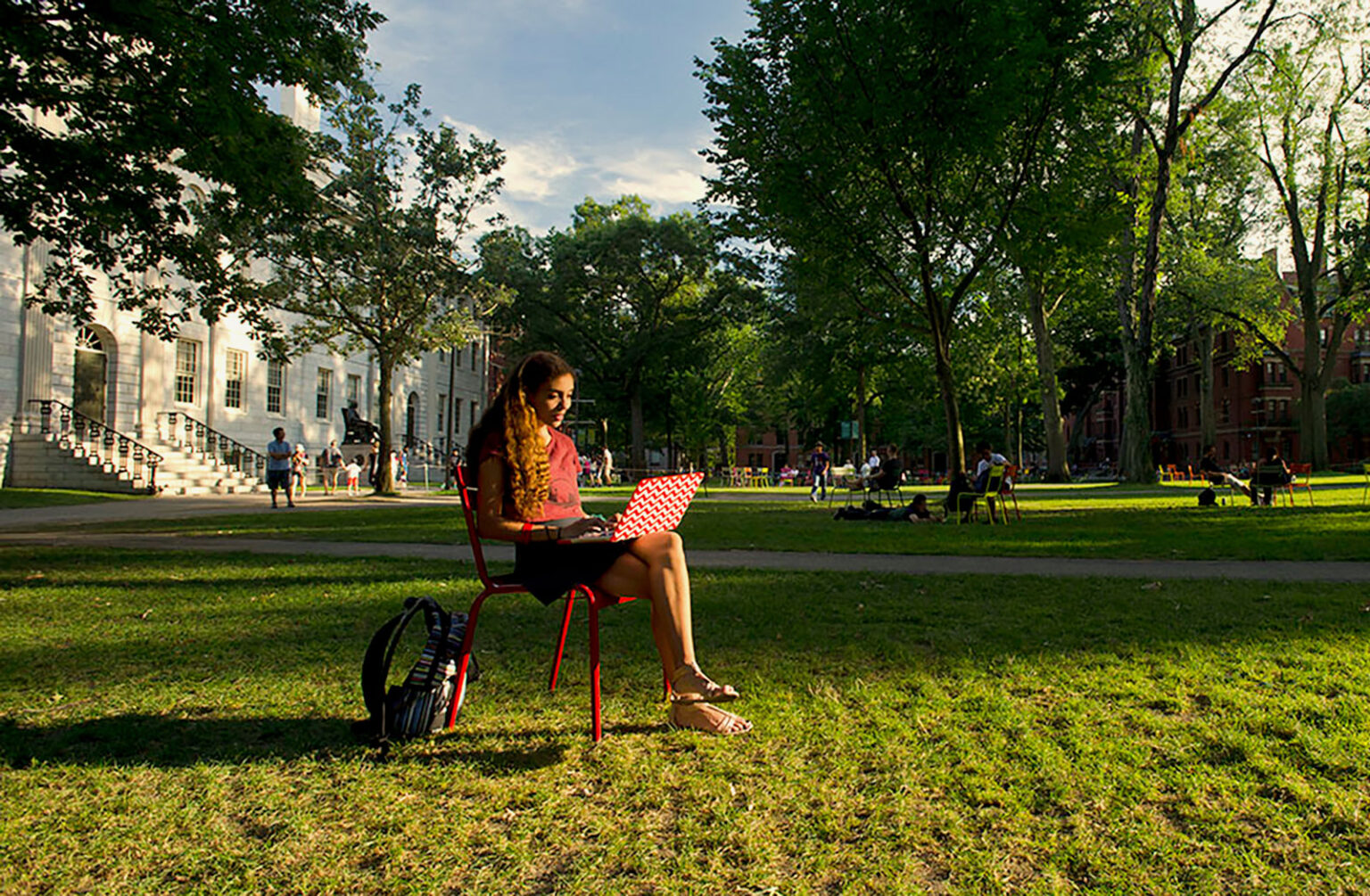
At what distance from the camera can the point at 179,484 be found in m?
27.3

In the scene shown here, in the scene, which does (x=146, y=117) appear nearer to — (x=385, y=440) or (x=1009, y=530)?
(x=1009, y=530)

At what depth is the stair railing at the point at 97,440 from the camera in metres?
25.6

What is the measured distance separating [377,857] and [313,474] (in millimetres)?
38676

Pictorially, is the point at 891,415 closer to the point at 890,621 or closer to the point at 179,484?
the point at 179,484

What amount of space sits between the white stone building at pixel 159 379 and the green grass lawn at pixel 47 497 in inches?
76.3

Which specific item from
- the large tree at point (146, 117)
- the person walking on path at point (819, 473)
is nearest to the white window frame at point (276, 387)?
the person walking on path at point (819, 473)

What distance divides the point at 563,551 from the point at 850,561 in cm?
669

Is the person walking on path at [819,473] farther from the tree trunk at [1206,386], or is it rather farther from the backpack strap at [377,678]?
the tree trunk at [1206,386]

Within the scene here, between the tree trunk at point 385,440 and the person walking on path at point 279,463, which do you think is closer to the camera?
the person walking on path at point 279,463

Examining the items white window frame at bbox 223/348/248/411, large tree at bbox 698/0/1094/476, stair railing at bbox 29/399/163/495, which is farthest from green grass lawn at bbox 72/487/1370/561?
white window frame at bbox 223/348/248/411

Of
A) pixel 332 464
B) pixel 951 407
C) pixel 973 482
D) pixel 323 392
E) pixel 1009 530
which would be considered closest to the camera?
pixel 1009 530

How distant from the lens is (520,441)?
3852mm

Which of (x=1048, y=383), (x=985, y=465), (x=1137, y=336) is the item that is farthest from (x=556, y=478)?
(x=1048, y=383)

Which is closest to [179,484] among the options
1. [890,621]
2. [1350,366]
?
[890,621]
